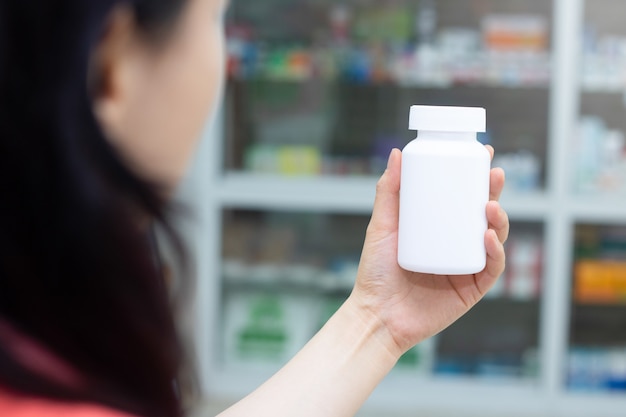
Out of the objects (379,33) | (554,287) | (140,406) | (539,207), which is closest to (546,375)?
(554,287)

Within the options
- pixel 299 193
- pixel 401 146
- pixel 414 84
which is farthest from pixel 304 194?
pixel 414 84

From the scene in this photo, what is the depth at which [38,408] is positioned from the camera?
1.69ft

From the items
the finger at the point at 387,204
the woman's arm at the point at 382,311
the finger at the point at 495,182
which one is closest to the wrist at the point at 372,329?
the woman's arm at the point at 382,311

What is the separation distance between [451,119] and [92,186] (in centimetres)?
54

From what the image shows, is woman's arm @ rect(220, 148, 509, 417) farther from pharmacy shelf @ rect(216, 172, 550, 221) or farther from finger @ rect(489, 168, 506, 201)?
pharmacy shelf @ rect(216, 172, 550, 221)

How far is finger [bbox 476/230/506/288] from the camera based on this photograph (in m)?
0.97

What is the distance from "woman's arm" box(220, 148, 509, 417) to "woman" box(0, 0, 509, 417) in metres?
0.34

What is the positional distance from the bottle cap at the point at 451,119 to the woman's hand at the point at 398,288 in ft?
0.35

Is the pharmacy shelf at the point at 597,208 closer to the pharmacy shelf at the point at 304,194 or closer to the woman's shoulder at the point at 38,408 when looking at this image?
the pharmacy shelf at the point at 304,194

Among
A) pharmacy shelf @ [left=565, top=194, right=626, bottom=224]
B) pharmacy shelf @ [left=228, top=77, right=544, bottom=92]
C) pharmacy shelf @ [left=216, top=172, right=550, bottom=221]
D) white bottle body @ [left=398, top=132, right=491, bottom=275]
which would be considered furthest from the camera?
pharmacy shelf @ [left=228, top=77, right=544, bottom=92]

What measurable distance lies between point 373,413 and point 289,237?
811 millimetres

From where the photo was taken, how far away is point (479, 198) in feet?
3.14

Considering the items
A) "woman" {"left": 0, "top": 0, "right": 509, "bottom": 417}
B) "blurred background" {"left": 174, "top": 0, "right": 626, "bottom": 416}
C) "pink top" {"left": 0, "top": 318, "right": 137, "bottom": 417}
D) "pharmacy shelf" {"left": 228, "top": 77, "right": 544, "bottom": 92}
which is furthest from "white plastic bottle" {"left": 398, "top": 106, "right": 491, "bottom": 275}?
"pharmacy shelf" {"left": 228, "top": 77, "right": 544, "bottom": 92}

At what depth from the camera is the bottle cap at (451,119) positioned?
3.12 ft
